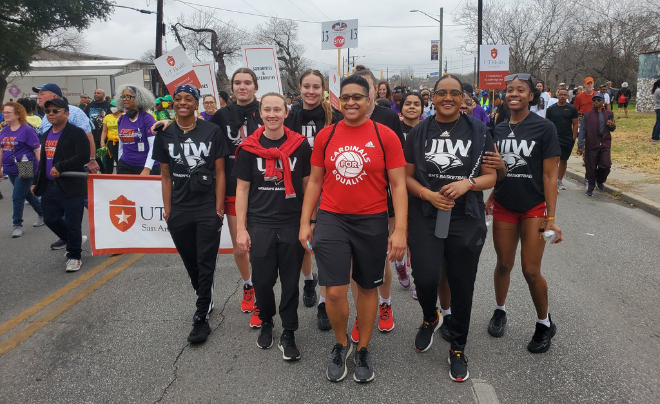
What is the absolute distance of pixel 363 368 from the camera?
10.1 ft

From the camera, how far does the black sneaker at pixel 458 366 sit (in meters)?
3.05

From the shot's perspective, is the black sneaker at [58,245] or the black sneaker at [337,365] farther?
the black sneaker at [58,245]

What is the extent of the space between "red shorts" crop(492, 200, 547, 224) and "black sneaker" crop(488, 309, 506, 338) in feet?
2.60

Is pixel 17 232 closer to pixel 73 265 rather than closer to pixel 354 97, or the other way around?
pixel 73 265

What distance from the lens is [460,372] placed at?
3.06 metres

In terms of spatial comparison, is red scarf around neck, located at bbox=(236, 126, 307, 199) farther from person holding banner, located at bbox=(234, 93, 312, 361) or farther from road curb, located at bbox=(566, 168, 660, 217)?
road curb, located at bbox=(566, 168, 660, 217)

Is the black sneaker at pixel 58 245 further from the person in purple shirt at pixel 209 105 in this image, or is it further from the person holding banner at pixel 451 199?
the person holding banner at pixel 451 199

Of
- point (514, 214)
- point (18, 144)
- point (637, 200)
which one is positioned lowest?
point (637, 200)

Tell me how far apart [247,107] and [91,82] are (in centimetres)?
3650

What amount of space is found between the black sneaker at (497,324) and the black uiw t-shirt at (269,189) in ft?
5.78

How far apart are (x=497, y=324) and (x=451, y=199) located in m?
1.37

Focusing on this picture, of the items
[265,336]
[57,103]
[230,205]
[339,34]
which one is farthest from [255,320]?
[339,34]

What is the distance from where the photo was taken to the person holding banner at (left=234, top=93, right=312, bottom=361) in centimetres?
336

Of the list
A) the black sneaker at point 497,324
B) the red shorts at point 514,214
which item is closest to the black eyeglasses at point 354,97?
the red shorts at point 514,214
